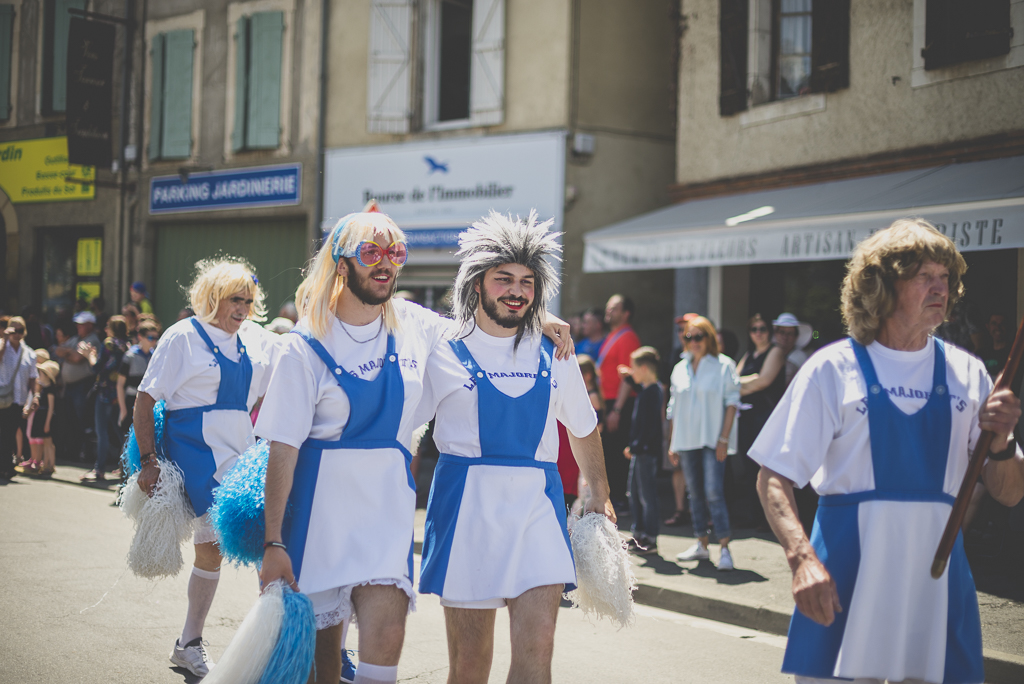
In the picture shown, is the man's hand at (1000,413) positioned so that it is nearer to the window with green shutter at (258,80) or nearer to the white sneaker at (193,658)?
the white sneaker at (193,658)

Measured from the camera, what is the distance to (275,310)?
1683 centimetres

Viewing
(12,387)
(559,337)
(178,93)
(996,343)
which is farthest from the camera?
(178,93)

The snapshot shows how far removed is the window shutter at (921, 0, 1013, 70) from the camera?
29.4ft

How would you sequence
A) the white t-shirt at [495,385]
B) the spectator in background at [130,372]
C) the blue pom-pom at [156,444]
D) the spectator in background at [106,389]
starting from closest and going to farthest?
1. the white t-shirt at [495,385]
2. the blue pom-pom at [156,444]
3. the spectator in background at [130,372]
4. the spectator in background at [106,389]

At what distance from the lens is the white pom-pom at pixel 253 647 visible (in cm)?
288

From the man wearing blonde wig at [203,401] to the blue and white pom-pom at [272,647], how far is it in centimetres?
199

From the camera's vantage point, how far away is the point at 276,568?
10.1ft

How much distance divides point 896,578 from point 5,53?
72.3ft

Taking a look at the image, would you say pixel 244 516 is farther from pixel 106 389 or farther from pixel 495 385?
pixel 106 389

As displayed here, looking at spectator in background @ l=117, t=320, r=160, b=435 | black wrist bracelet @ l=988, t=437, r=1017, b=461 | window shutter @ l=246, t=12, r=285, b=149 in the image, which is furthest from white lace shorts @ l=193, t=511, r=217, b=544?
window shutter @ l=246, t=12, r=285, b=149

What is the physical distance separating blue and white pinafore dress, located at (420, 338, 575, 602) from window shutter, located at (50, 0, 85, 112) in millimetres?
19030

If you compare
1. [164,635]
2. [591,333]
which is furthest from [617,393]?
[164,635]

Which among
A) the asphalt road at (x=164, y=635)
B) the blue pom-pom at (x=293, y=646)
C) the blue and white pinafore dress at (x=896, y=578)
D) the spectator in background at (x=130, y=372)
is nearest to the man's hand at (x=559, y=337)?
the blue and white pinafore dress at (x=896, y=578)

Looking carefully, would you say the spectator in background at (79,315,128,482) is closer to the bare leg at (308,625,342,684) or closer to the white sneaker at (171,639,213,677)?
the white sneaker at (171,639,213,677)
